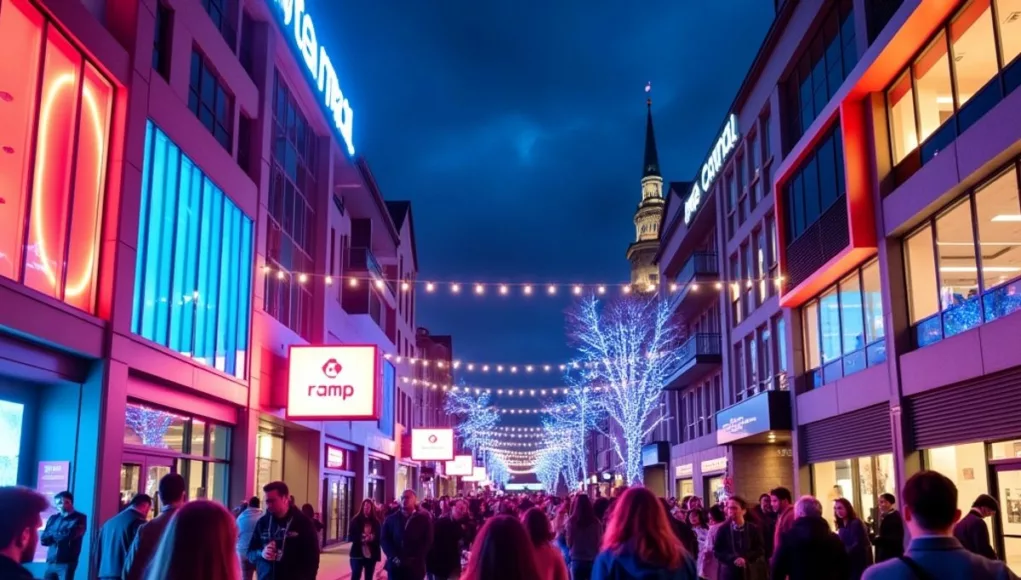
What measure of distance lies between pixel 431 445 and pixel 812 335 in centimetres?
2603

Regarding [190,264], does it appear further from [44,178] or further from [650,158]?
[650,158]

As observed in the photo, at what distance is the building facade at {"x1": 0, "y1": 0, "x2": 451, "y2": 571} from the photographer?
1323 cm

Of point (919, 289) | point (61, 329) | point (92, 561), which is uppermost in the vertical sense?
point (919, 289)

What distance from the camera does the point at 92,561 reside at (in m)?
14.3

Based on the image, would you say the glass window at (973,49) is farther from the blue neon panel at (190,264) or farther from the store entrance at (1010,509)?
the blue neon panel at (190,264)

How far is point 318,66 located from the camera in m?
29.4

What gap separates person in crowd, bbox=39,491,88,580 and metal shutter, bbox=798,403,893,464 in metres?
15.3

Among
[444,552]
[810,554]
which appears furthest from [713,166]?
[810,554]

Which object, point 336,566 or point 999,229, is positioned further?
point 336,566

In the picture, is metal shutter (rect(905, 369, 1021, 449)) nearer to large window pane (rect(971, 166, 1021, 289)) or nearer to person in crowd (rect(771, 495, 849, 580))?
large window pane (rect(971, 166, 1021, 289))

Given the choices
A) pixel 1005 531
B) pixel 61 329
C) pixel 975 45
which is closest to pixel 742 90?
pixel 975 45

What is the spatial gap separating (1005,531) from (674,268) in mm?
33542

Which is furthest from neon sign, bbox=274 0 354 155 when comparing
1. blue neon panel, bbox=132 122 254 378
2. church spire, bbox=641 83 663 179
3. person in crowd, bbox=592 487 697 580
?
church spire, bbox=641 83 663 179

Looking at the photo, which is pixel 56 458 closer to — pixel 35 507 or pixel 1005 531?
pixel 35 507
